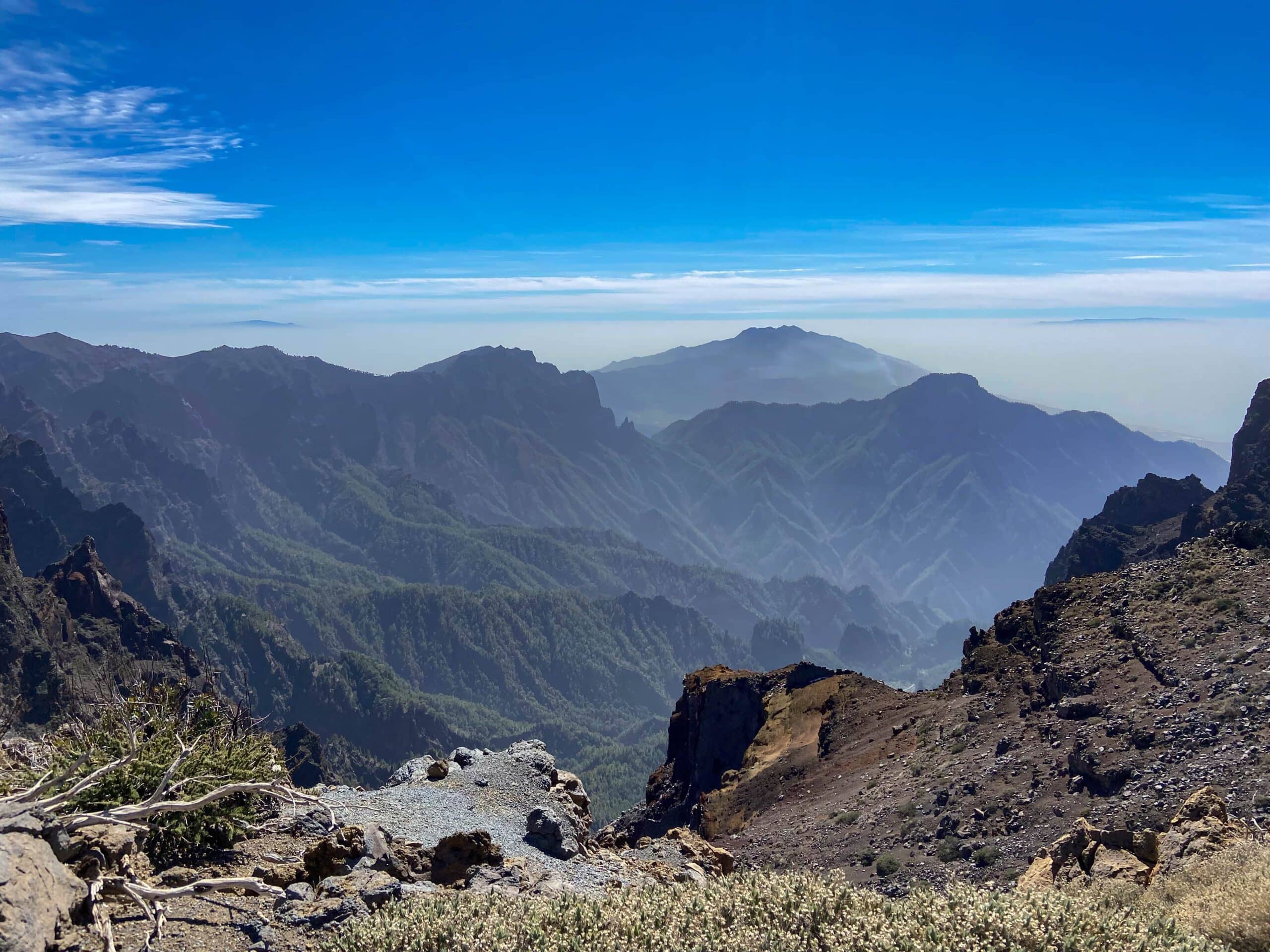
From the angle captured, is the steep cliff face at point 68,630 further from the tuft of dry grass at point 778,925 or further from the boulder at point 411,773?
the tuft of dry grass at point 778,925

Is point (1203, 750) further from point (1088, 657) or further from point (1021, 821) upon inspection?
point (1088, 657)

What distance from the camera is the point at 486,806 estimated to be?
82.1 feet

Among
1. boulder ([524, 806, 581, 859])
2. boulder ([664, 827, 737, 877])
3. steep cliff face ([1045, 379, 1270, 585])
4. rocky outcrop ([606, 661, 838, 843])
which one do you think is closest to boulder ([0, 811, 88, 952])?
boulder ([524, 806, 581, 859])

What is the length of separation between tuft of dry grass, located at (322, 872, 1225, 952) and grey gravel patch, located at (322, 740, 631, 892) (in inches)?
163

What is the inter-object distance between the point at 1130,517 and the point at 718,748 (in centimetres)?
9731

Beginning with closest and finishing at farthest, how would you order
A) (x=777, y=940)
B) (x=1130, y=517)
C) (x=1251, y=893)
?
(x=777, y=940)
(x=1251, y=893)
(x=1130, y=517)

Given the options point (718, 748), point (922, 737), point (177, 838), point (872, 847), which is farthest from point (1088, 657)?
point (177, 838)

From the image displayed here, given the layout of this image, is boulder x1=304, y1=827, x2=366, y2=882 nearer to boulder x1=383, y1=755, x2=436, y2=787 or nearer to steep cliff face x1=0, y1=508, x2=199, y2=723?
boulder x1=383, y1=755, x2=436, y2=787

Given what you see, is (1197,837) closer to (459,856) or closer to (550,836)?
(550,836)

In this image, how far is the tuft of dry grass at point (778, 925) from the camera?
11859 millimetres

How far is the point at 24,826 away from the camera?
10961mm

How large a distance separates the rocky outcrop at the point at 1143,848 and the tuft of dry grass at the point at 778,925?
13.1 feet

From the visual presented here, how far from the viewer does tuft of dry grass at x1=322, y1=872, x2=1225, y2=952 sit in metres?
11.9

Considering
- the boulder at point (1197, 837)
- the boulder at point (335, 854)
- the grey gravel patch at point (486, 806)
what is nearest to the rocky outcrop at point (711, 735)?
the grey gravel patch at point (486, 806)
